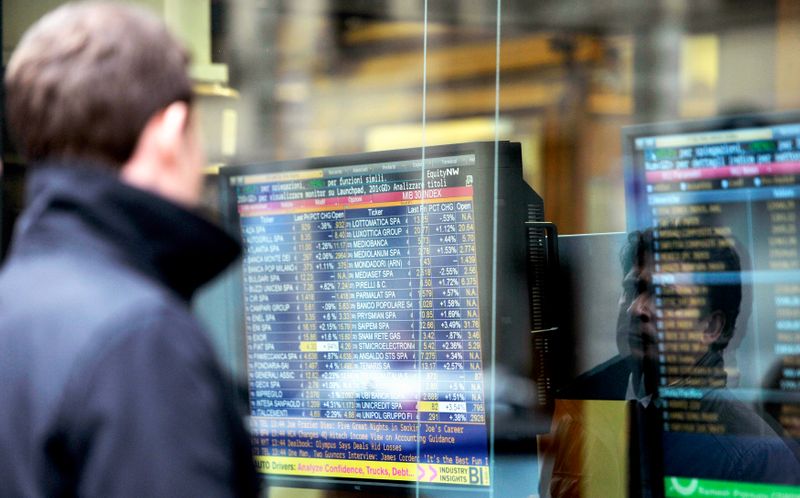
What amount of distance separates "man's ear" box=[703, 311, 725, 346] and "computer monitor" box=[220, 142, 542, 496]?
0.54m

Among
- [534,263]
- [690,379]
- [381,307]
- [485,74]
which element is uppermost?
[485,74]

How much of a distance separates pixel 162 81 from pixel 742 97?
204 cm

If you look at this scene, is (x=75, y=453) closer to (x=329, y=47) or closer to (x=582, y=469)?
(x=582, y=469)

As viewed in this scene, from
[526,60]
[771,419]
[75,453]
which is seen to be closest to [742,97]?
[526,60]

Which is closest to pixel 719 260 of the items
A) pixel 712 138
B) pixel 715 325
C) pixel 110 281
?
pixel 715 325

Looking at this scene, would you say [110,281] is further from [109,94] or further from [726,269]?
[726,269]

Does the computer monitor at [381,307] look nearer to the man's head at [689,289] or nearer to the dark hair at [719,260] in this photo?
the man's head at [689,289]

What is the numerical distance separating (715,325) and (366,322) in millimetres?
1038

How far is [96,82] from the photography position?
49.9 inches

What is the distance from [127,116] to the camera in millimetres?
1281

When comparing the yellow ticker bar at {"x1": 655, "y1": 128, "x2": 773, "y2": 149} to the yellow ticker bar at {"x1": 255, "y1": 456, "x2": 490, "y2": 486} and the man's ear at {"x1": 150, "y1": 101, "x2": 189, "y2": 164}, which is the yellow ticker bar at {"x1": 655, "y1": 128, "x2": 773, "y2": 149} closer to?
the yellow ticker bar at {"x1": 255, "y1": 456, "x2": 490, "y2": 486}

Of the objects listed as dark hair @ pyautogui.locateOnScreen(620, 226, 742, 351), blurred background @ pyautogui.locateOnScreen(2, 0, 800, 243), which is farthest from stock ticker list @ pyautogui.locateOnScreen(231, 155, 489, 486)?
dark hair @ pyautogui.locateOnScreen(620, 226, 742, 351)

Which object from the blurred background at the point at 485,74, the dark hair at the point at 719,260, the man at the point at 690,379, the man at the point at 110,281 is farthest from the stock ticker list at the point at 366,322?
the man at the point at 110,281

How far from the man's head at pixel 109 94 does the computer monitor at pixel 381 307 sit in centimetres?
156
